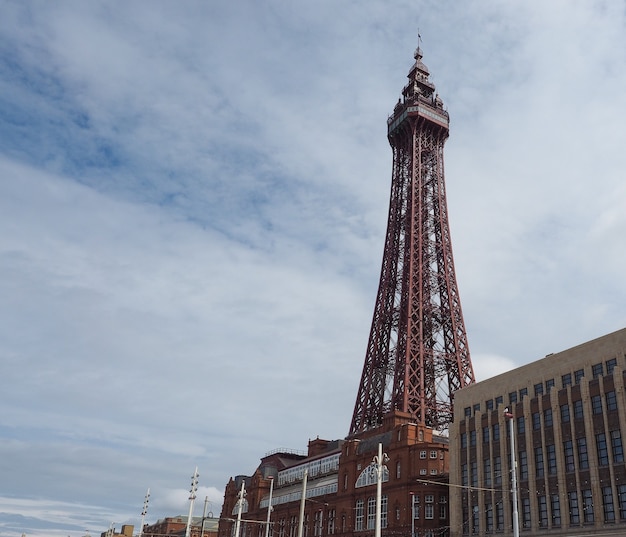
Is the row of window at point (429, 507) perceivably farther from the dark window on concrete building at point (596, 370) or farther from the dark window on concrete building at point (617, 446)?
the dark window on concrete building at point (617, 446)

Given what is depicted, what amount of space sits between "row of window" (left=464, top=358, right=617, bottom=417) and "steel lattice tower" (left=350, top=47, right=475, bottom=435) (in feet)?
76.3

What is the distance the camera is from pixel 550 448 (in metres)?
58.3

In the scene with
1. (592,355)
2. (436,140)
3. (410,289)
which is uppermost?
(436,140)

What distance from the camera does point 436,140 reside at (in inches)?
5049

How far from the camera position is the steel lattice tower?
101 m

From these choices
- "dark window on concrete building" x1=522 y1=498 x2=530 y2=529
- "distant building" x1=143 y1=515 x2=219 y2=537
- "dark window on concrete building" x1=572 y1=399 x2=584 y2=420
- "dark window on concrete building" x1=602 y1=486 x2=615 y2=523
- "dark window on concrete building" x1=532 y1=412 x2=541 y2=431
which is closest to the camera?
"dark window on concrete building" x1=602 y1=486 x2=615 y2=523

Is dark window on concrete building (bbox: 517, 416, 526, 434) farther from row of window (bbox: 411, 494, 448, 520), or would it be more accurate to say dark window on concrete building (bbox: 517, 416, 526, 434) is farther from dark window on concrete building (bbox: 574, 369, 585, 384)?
row of window (bbox: 411, 494, 448, 520)

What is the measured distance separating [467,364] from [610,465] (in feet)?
175

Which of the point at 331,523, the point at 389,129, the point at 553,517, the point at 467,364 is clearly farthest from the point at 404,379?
the point at 389,129

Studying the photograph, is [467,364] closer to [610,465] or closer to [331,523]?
[331,523]

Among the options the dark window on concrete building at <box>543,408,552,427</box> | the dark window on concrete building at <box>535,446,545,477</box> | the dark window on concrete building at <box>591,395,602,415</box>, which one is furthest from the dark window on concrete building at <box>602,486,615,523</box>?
the dark window on concrete building at <box>543,408,552,427</box>

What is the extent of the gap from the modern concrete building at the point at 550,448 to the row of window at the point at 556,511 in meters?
0.08

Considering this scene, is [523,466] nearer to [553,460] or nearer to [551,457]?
[551,457]

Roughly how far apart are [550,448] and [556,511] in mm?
5107
